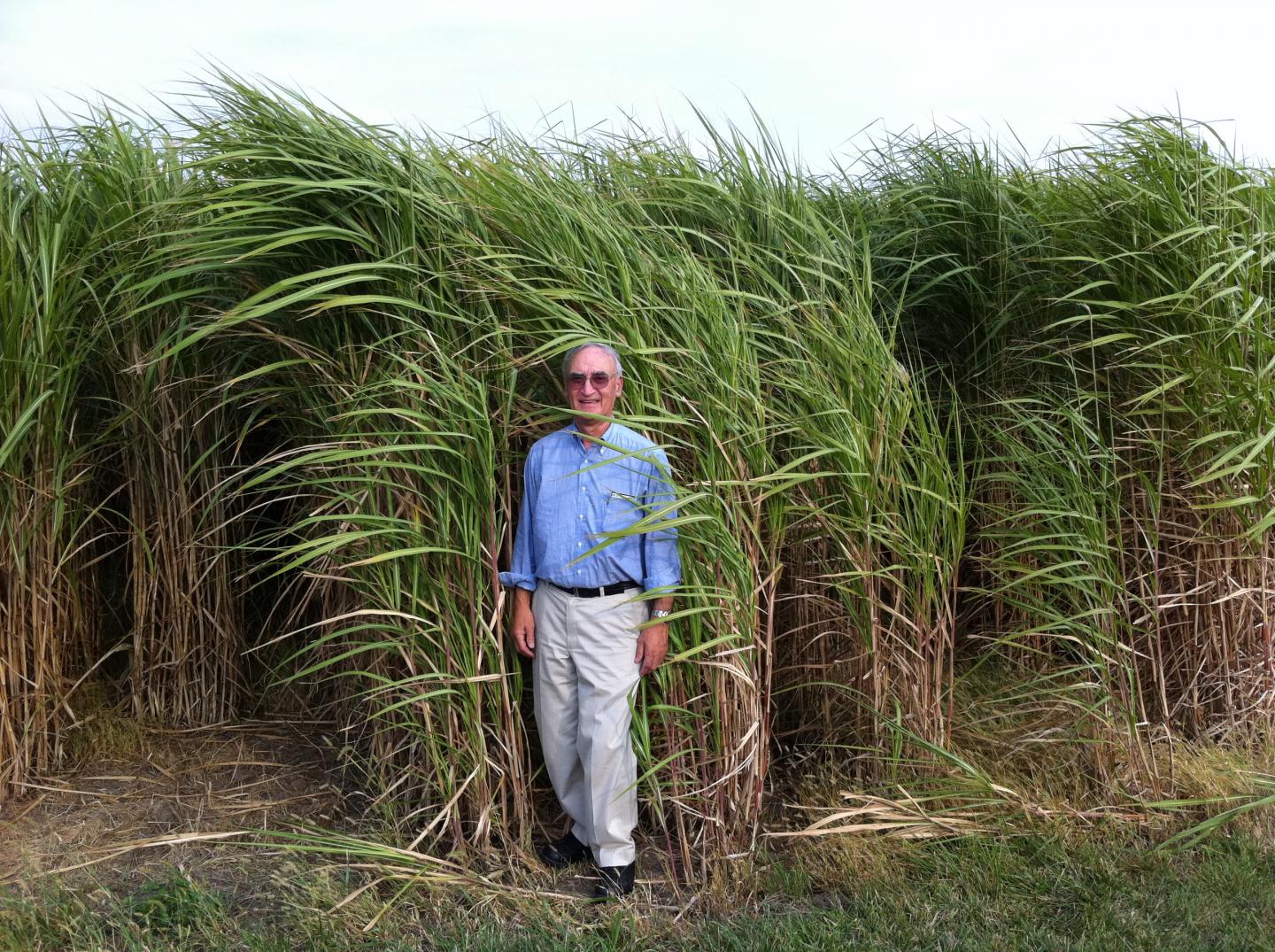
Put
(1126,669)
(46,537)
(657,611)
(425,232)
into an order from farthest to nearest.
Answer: (46,537) < (1126,669) < (425,232) < (657,611)

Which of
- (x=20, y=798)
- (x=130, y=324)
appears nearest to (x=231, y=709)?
(x=20, y=798)

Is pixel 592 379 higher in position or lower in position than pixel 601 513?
higher

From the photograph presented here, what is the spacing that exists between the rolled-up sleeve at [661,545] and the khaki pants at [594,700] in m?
0.09

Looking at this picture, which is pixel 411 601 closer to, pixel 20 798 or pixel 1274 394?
pixel 20 798

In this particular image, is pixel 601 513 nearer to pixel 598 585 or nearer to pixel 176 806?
pixel 598 585

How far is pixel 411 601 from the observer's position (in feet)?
11.2

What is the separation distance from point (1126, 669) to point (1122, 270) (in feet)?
5.94

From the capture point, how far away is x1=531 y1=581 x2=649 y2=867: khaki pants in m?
3.32

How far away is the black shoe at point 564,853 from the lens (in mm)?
3566

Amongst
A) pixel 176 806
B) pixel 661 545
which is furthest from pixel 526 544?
pixel 176 806

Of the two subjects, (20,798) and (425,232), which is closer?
(425,232)

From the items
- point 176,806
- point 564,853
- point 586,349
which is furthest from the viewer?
point 176,806

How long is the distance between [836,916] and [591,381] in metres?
1.85

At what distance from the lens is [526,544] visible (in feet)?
→ 11.3
